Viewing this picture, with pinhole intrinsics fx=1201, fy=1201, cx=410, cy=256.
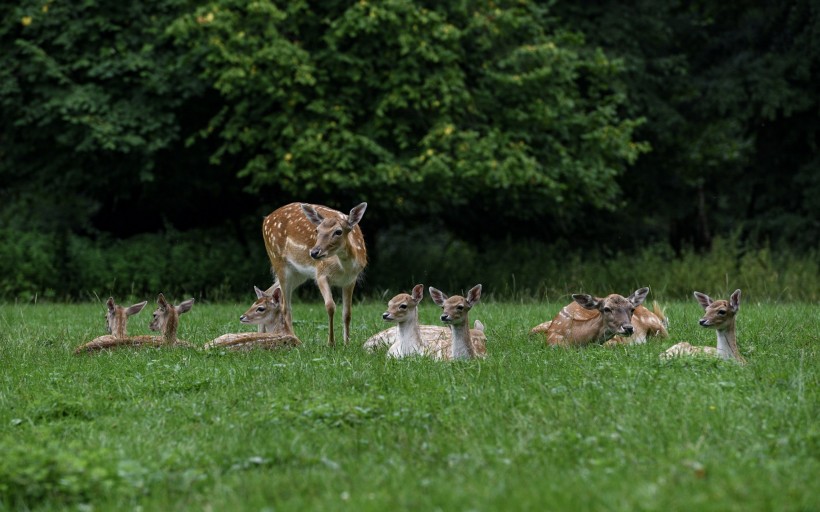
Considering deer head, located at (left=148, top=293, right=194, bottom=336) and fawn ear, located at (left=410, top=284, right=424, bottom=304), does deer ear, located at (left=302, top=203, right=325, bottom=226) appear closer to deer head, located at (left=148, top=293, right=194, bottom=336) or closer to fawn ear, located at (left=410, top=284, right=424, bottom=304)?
deer head, located at (left=148, top=293, right=194, bottom=336)

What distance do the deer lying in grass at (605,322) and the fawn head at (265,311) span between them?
3.06 m

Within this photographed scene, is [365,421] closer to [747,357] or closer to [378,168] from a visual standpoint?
[747,357]

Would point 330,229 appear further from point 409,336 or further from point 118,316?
point 118,316

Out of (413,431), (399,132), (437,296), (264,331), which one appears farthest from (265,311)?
(399,132)

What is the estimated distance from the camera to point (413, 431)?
678cm

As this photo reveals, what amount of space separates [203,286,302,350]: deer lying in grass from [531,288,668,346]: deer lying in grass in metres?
2.41

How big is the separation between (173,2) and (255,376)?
12.7 metres

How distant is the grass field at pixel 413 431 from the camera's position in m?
5.36

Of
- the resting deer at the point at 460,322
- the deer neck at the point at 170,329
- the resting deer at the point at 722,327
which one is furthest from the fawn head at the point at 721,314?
the deer neck at the point at 170,329

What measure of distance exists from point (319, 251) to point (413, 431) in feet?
15.6

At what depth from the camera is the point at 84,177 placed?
2147 cm

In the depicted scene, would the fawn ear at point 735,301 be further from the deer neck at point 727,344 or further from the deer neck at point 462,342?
the deer neck at point 462,342

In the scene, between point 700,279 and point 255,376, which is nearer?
point 255,376

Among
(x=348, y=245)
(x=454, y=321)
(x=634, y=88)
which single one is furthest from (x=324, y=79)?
(x=454, y=321)
